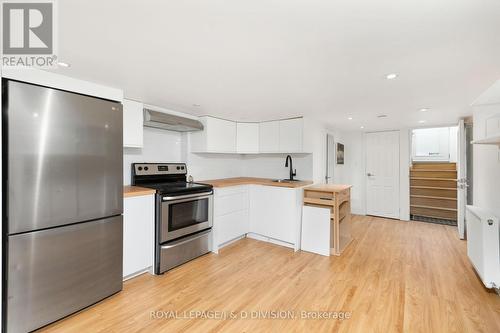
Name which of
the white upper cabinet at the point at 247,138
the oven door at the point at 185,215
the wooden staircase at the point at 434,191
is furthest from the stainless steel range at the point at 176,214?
the wooden staircase at the point at 434,191

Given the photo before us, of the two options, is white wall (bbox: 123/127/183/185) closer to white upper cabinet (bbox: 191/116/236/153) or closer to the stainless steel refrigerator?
white upper cabinet (bbox: 191/116/236/153)

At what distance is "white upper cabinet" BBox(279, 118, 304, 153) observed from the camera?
3.76 meters

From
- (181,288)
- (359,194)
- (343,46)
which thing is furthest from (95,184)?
(359,194)

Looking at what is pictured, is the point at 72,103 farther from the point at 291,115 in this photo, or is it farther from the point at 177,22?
the point at 291,115

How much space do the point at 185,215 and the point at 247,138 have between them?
1.90 metres

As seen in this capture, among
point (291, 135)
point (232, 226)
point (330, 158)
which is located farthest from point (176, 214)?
point (330, 158)

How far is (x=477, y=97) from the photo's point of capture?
2.60 m

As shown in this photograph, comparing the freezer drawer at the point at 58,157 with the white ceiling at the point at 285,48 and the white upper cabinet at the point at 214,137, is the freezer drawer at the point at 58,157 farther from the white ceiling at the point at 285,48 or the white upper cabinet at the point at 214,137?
the white upper cabinet at the point at 214,137

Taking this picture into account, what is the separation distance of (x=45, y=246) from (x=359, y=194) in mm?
5623

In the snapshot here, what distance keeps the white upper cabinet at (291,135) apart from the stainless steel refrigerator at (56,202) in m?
2.53

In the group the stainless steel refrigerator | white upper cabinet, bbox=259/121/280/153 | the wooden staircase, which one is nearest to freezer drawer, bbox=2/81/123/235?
the stainless steel refrigerator

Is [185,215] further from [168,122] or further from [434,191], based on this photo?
[434,191]

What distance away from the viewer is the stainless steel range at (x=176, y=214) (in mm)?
2590

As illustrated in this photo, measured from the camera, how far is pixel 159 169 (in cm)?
318
